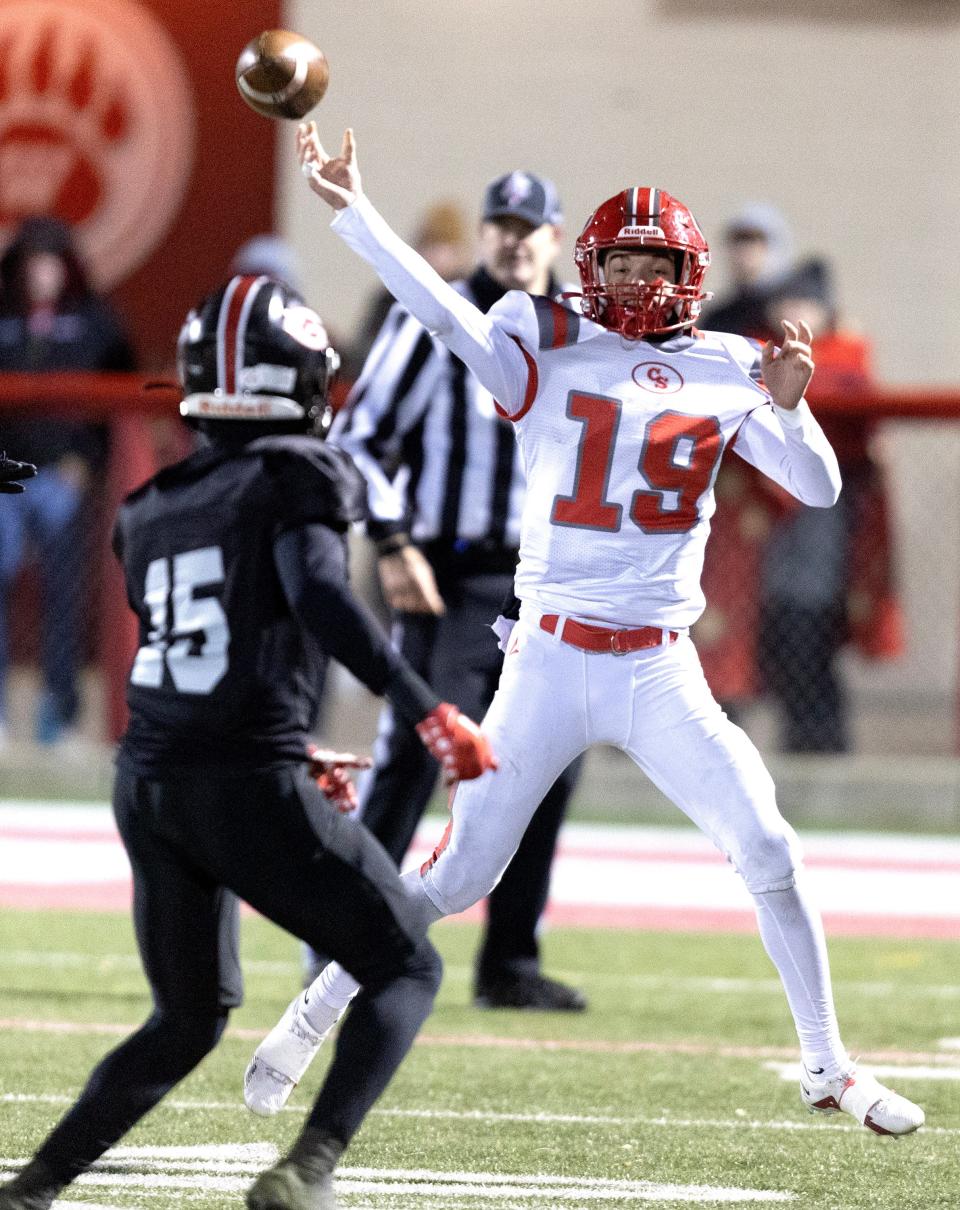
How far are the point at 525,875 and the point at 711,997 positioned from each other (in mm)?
684

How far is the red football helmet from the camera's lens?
5.05 meters

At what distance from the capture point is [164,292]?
14.6 m

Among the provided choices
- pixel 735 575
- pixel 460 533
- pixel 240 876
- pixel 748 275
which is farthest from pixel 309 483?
pixel 748 275

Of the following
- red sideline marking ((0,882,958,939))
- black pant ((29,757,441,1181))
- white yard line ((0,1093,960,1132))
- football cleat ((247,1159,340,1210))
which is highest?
black pant ((29,757,441,1181))

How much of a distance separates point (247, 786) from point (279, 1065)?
0.98 metres

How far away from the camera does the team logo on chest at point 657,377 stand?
501 centimetres

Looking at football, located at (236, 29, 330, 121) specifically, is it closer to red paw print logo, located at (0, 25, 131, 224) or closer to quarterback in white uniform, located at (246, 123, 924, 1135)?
quarterback in white uniform, located at (246, 123, 924, 1135)

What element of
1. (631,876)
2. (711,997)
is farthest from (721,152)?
(711,997)

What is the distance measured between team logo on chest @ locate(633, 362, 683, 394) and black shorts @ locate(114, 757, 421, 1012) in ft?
4.12

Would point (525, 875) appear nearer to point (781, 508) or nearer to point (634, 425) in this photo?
point (634, 425)

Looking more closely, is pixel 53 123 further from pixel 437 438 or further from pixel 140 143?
pixel 437 438

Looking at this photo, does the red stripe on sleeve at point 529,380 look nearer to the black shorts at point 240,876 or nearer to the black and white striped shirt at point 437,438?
the black shorts at point 240,876

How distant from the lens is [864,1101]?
4.82 m

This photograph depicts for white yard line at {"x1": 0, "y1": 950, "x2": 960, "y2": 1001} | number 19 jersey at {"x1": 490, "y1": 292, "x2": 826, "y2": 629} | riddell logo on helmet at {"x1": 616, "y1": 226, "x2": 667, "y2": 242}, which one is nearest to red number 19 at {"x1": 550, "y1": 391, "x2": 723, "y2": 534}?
number 19 jersey at {"x1": 490, "y1": 292, "x2": 826, "y2": 629}
